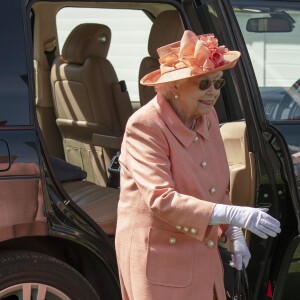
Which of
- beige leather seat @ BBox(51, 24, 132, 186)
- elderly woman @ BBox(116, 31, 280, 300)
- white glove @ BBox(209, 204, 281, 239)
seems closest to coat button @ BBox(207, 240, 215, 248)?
elderly woman @ BBox(116, 31, 280, 300)

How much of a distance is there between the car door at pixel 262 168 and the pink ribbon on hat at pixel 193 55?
2.52 feet

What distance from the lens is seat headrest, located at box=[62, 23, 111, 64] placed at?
4.95m

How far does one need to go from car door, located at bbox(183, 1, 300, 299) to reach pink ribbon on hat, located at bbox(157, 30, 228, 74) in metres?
0.77

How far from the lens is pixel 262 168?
3.80m

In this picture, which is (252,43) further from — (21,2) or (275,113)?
(21,2)

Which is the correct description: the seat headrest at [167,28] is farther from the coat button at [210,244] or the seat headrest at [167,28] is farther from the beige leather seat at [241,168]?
the coat button at [210,244]

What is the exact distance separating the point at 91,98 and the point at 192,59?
2.02 metres

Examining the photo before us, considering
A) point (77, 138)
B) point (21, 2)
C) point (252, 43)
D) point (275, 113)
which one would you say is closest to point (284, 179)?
point (275, 113)

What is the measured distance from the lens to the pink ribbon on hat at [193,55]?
300 centimetres

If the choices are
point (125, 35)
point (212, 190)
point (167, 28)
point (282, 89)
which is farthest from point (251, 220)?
point (125, 35)

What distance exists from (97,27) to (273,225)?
2.43 m

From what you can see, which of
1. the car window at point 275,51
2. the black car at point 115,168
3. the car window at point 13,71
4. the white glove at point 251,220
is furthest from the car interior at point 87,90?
the white glove at point 251,220

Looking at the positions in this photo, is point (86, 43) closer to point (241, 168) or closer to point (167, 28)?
point (167, 28)

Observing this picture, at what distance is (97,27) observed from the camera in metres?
4.96
